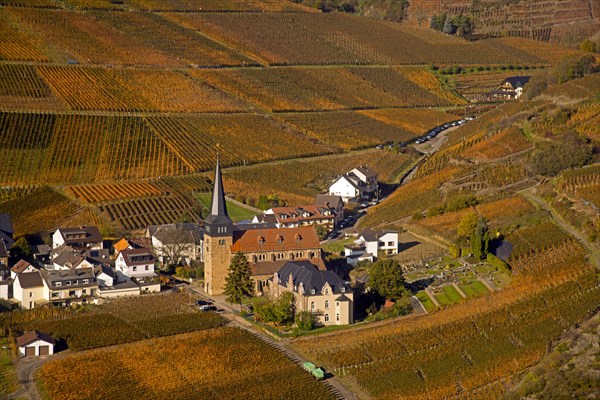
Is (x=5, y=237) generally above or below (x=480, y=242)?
above

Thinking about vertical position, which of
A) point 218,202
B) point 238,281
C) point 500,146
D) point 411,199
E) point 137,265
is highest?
point 500,146

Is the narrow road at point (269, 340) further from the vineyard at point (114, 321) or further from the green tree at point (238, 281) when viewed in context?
the vineyard at point (114, 321)

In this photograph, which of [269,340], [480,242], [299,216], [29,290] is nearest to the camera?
[269,340]

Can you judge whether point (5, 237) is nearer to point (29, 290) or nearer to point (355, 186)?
point (29, 290)

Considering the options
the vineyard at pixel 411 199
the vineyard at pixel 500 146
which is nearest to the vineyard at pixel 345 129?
the vineyard at pixel 500 146

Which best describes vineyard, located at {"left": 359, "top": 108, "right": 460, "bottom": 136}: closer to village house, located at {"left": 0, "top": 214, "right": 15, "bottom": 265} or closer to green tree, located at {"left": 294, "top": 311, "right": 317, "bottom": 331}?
village house, located at {"left": 0, "top": 214, "right": 15, "bottom": 265}

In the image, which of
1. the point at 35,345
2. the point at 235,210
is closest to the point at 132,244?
the point at 235,210

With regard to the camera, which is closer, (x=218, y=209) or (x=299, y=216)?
(x=218, y=209)

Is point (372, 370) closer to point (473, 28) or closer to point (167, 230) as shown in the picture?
point (167, 230)

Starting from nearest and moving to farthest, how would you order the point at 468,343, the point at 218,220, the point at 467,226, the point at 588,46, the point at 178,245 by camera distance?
1. the point at 468,343
2. the point at 218,220
3. the point at 467,226
4. the point at 178,245
5. the point at 588,46
